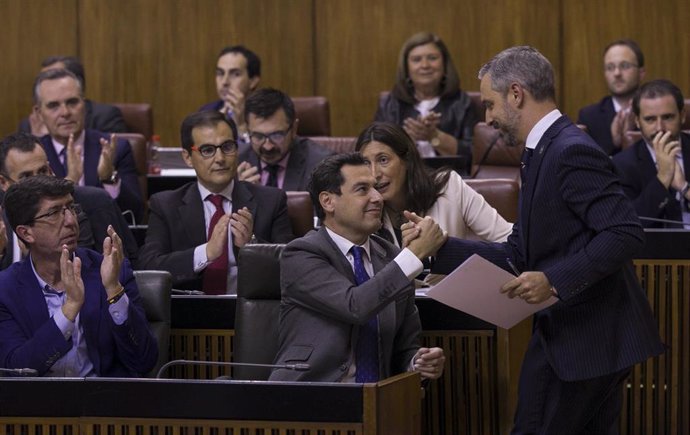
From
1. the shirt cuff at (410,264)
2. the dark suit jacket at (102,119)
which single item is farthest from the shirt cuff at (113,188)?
the shirt cuff at (410,264)

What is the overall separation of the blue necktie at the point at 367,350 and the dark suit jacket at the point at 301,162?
174cm

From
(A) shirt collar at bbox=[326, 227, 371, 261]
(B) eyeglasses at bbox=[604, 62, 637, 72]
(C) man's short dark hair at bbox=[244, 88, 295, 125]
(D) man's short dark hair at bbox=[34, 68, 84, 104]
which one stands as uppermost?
(B) eyeglasses at bbox=[604, 62, 637, 72]

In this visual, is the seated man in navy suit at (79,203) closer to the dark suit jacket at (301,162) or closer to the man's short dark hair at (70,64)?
the dark suit jacket at (301,162)

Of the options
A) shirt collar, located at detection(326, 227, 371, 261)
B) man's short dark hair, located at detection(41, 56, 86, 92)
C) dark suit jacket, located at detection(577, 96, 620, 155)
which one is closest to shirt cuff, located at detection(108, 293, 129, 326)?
shirt collar, located at detection(326, 227, 371, 261)

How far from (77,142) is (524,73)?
9.33 feet

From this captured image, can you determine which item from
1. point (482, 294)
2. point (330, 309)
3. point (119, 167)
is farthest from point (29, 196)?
point (119, 167)

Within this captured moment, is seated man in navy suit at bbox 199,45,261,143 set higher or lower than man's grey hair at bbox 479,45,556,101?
higher

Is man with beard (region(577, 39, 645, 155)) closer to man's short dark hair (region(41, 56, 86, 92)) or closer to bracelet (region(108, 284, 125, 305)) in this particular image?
man's short dark hair (region(41, 56, 86, 92))

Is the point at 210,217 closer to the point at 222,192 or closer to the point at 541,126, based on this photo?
the point at 222,192

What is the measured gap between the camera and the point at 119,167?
5.19 metres

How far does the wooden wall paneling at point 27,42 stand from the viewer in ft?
23.1

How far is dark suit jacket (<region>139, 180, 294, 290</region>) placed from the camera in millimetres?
4117

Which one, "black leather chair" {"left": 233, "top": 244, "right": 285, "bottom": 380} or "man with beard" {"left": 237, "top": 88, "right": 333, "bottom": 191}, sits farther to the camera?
"man with beard" {"left": 237, "top": 88, "right": 333, "bottom": 191}

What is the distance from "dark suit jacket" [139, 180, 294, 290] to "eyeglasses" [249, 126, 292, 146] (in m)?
0.58
